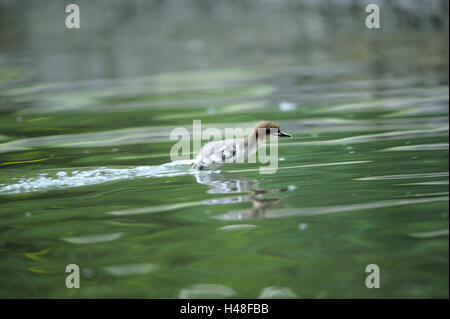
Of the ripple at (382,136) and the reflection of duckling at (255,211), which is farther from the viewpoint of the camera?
the ripple at (382,136)

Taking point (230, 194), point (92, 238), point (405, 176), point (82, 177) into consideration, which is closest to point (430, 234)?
point (405, 176)

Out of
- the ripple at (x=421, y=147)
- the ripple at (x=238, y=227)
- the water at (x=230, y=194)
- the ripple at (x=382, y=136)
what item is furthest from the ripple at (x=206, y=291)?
the ripple at (x=382, y=136)

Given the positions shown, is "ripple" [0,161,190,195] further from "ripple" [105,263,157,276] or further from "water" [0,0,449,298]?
"ripple" [105,263,157,276]

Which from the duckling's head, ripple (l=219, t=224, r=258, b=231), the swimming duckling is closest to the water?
ripple (l=219, t=224, r=258, b=231)

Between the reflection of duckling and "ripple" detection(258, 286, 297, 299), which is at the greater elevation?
the reflection of duckling

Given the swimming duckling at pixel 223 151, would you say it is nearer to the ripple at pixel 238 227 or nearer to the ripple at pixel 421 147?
the ripple at pixel 421 147

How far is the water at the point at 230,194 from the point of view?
5.23m

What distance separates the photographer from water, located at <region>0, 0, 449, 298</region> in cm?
523

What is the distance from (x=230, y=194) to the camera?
718cm

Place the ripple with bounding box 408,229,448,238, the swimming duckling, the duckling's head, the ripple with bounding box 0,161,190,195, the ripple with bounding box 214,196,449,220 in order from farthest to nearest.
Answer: the duckling's head
the swimming duckling
the ripple with bounding box 0,161,190,195
the ripple with bounding box 214,196,449,220
the ripple with bounding box 408,229,448,238

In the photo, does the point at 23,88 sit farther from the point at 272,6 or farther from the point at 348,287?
the point at 348,287

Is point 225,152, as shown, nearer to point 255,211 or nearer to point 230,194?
point 230,194

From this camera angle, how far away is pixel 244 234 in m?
5.97

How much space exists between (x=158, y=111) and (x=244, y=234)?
7.28m
